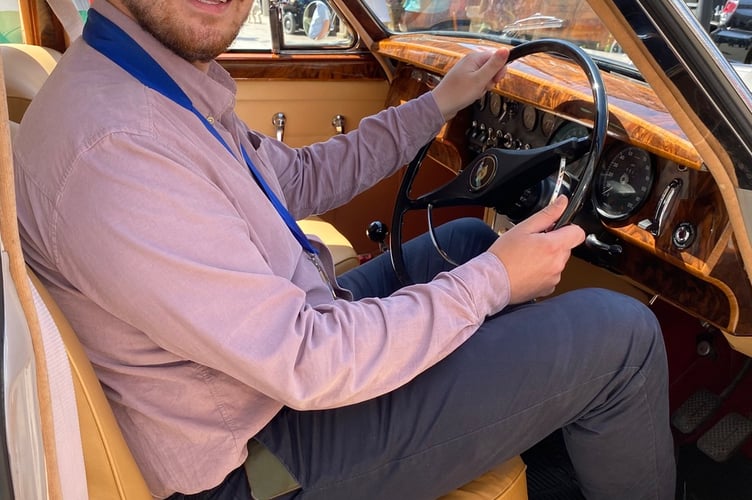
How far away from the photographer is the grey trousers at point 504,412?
100 centimetres

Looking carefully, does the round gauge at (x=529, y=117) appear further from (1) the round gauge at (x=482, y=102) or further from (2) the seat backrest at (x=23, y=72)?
(2) the seat backrest at (x=23, y=72)

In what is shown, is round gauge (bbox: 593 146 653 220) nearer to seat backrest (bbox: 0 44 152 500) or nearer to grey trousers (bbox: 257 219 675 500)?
grey trousers (bbox: 257 219 675 500)

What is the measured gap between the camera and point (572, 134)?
1494 millimetres

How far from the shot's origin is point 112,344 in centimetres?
90

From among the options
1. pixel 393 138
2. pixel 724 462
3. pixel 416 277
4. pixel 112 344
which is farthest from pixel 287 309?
pixel 724 462

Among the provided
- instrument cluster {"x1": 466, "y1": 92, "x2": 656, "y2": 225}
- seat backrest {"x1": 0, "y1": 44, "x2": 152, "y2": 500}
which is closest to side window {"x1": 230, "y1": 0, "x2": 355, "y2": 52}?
instrument cluster {"x1": 466, "y1": 92, "x2": 656, "y2": 225}

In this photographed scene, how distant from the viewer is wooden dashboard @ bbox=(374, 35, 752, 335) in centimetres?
112

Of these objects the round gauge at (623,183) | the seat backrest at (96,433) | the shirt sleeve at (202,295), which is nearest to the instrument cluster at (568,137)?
the round gauge at (623,183)

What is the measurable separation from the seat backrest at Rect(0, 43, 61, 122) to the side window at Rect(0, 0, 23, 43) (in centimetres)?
24

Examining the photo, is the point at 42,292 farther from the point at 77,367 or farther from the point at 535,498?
the point at 535,498

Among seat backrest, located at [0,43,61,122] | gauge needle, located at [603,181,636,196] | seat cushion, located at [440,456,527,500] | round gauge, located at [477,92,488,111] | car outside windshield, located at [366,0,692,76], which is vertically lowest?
seat cushion, located at [440,456,527,500]

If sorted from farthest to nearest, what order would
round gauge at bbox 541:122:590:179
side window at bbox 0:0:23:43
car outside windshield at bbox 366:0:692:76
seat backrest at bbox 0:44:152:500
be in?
side window at bbox 0:0:23:43, car outside windshield at bbox 366:0:692:76, round gauge at bbox 541:122:590:179, seat backrest at bbox 0:44:152:500

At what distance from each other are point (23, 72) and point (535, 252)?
1.31 m

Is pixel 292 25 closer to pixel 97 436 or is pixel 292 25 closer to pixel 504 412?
pixel 504 412
